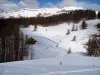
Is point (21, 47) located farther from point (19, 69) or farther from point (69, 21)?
point (69, 21)

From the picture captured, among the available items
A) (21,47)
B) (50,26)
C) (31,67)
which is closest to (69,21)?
(50,26)

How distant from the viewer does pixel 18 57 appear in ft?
175

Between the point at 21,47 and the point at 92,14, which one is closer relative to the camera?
the point at 21,47

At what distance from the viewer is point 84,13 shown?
545 feet

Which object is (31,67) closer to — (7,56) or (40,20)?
(7,56)

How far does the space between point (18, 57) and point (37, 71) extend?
45.3 meters

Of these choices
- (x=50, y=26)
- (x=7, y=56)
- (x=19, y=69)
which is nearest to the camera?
(x=19, y=69)

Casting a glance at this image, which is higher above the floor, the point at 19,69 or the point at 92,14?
the point at 92,14

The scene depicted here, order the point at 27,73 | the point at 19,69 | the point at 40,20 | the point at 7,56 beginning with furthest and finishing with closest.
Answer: the point at 40,20, the point at 7,56, the point at 19,69, the point at 27,73

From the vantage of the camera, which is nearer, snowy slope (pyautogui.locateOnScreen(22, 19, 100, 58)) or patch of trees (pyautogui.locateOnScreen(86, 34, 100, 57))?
patch of trees (pyautogui.locateOnScreen(86, 34, 100, 57))

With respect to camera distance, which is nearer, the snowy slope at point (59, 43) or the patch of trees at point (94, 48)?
the patch of trees at point (94, 48)

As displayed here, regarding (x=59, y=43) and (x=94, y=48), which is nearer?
(x=94, y=48)

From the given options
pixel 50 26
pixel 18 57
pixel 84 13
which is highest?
pixel 84 13

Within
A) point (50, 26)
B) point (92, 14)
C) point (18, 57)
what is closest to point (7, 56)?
point (18, 57)
